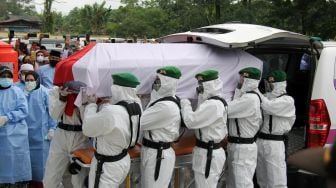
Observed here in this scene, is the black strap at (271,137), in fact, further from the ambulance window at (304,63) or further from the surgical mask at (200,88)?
the ambulance window at (304,63)

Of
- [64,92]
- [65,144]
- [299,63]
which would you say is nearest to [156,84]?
[64,92]

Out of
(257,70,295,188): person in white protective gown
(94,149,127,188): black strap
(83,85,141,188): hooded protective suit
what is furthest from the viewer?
(257,70,295,188): person in white protective gown

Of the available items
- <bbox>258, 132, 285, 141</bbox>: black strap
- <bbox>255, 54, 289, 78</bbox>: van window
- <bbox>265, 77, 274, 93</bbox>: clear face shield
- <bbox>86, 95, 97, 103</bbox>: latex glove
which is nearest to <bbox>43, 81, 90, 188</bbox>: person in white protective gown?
<bbox>86, 95, 97, 103</bbox>: latex glove

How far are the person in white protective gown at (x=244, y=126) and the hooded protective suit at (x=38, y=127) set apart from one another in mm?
2514

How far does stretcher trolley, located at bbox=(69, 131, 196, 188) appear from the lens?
4.71m

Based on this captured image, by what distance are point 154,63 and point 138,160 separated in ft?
3.16

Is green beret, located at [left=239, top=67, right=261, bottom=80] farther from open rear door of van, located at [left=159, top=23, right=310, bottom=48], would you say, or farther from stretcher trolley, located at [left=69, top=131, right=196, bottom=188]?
stretcher trolley, located at [left=69, top=131, right=196, bottom=188]

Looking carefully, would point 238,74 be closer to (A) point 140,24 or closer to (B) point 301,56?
(B) point 301,56

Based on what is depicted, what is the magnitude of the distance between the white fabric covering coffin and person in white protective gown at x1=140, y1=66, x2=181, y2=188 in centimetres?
25

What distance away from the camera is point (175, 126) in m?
4.50

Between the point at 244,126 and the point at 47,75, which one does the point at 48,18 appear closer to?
the point at 47,75

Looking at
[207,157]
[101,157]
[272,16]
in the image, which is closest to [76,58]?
[101,157]

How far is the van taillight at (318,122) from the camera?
4.70 meters

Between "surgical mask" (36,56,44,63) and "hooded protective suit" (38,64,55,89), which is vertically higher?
"surgical mask" (36,56,44,63)
